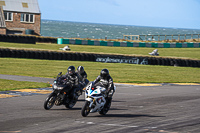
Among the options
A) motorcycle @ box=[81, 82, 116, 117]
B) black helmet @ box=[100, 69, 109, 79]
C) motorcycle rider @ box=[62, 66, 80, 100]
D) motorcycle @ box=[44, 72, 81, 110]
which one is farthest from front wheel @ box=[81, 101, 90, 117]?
motorcycle rider @ box=[62, 66, 80, 100]

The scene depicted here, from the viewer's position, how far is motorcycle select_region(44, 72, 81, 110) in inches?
492

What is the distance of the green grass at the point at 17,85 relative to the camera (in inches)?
743

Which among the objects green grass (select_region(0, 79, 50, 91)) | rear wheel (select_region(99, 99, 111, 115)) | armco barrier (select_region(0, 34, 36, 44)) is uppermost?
armco barrier (select_region(0, 34, 36, 44))

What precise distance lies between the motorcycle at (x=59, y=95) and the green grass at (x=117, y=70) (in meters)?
11.3

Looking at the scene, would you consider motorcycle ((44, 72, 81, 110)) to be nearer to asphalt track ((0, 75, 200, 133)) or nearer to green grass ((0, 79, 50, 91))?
asphalt track ((0, 75, 200, 133))

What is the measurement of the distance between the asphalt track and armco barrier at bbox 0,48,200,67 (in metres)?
17.8

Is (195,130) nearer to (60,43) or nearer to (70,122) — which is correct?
(70,122)

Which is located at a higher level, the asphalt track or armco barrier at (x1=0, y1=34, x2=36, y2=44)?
armco barrier at (x1=0, y1=34, x2=36, y2=44)

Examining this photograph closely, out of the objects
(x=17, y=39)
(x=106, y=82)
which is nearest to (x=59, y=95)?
(x=106, y=82)

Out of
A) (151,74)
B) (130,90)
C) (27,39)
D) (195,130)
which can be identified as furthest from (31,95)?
(27,39)

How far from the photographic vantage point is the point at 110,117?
38.2 ft

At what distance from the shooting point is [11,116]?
10.9m

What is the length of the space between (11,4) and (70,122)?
61.5 metres

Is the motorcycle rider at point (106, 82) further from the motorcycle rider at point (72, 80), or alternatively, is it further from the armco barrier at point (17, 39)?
the armco barrier at point (17, 39)
